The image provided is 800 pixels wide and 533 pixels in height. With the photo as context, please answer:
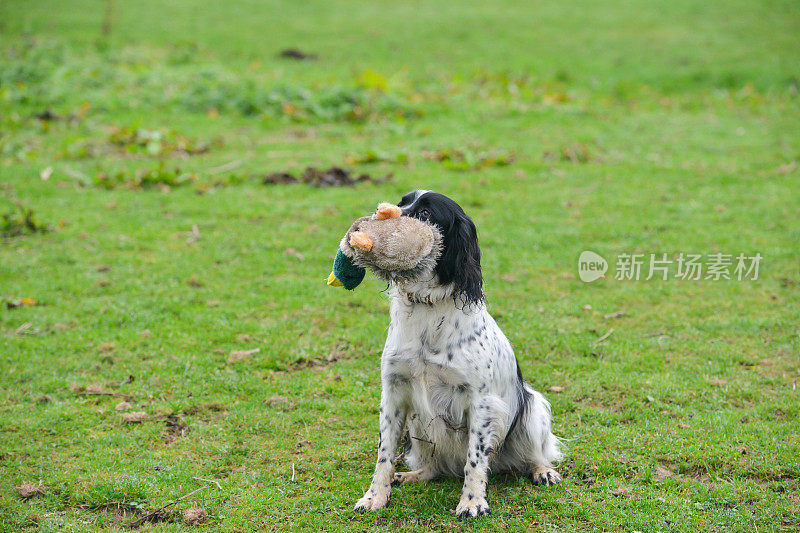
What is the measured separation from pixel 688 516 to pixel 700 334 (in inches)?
140

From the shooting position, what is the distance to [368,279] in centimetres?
999

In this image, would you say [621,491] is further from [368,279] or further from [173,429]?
[368,279]

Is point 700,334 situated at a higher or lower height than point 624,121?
lower

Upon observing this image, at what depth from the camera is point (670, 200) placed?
12633 millimetres

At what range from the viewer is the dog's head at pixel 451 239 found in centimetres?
495

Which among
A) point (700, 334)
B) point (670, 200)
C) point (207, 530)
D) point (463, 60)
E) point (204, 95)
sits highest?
point (463, 60)

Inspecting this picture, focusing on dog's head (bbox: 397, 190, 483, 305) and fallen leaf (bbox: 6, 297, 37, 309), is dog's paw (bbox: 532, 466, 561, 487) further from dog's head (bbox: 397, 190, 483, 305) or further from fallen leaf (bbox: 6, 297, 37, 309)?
fallen leaf (bbox: 6, 297, 37, 309)

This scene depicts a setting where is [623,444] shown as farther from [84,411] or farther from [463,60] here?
[463,60]

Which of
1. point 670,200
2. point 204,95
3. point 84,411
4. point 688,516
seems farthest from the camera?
point 204,95

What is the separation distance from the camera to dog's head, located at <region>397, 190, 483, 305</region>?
4.95 meters

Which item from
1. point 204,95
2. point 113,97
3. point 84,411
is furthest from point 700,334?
point 113,97

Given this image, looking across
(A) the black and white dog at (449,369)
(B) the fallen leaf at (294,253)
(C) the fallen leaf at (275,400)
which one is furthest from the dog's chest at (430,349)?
(B) the fallen leaf at (294,253)

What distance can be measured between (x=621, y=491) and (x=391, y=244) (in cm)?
257

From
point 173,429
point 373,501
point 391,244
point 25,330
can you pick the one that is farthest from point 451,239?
point 25,330
